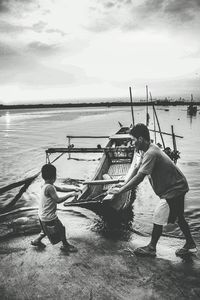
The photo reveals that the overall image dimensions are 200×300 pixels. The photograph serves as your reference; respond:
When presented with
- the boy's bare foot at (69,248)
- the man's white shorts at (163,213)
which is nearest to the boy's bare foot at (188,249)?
the man's white shorts at (163,213)

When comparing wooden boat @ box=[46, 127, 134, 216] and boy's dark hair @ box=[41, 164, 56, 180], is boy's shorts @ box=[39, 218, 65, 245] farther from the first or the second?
boy's dark hair @ box=[41, 164, 56, 180]

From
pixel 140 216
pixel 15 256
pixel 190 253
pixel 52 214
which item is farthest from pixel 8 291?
pixel 140 216

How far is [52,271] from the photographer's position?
4.04m

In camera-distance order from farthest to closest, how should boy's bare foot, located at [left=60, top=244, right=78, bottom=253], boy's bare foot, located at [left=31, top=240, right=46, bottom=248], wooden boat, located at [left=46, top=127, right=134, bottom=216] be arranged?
wooden boat, located at [left=46, top=127, right=134, bottom=216], boy's bare foot, located at [left=31, top=240, right=46, bottom=248], boy's bare foot, located at [left=60, top=244, right=78, bottom=253]

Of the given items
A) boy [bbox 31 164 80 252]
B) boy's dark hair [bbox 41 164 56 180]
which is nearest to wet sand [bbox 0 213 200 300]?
boy [bbox 31 164 80 252]

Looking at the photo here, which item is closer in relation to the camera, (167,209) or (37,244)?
(167,209)

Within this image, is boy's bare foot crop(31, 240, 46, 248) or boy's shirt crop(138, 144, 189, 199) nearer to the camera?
boy's shirt crop(138, 144, 189, 199)

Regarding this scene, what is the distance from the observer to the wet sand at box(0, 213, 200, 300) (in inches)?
138

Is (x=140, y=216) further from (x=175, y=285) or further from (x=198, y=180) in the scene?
(x=198, y=180)

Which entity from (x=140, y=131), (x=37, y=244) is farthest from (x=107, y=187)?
(x=140, y=131)

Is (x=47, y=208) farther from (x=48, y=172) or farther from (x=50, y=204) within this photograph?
(x=48, y=172)

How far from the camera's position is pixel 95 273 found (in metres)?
3.97

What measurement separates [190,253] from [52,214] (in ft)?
8.76

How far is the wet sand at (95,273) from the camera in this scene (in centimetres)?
351
